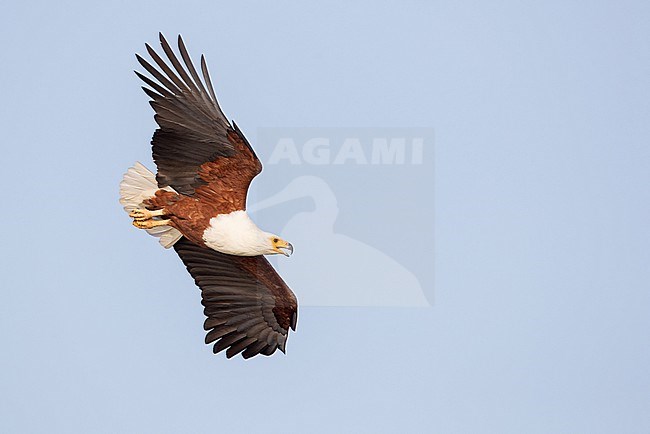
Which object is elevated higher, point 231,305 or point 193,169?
point 193,169

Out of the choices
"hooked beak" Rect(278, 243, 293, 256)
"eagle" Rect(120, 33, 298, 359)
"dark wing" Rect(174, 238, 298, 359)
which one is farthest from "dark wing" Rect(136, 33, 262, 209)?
"dark wing" Rect(174, 238, 298, 359)

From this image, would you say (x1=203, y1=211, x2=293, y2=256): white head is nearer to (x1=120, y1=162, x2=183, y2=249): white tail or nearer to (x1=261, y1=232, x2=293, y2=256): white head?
(x1=261, y1=232, x2=293, y2=256): white head

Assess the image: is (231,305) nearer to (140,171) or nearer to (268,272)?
(268,272)

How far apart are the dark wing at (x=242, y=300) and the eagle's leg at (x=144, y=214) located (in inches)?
35.3

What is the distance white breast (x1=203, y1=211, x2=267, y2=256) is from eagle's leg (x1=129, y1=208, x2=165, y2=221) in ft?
1.44

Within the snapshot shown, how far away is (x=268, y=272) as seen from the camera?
1352cm

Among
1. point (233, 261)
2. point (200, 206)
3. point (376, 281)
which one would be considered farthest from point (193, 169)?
point (376, 281)

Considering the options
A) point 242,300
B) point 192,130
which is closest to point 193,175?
point 192,130

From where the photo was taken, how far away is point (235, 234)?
490 inches

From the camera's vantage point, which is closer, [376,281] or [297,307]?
[297,307]

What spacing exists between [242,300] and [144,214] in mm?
1472

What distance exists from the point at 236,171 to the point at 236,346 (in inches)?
76.3

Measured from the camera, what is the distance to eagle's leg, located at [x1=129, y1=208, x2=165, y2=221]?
12.6 m

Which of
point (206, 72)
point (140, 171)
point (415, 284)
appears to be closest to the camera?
point (206, 72)
